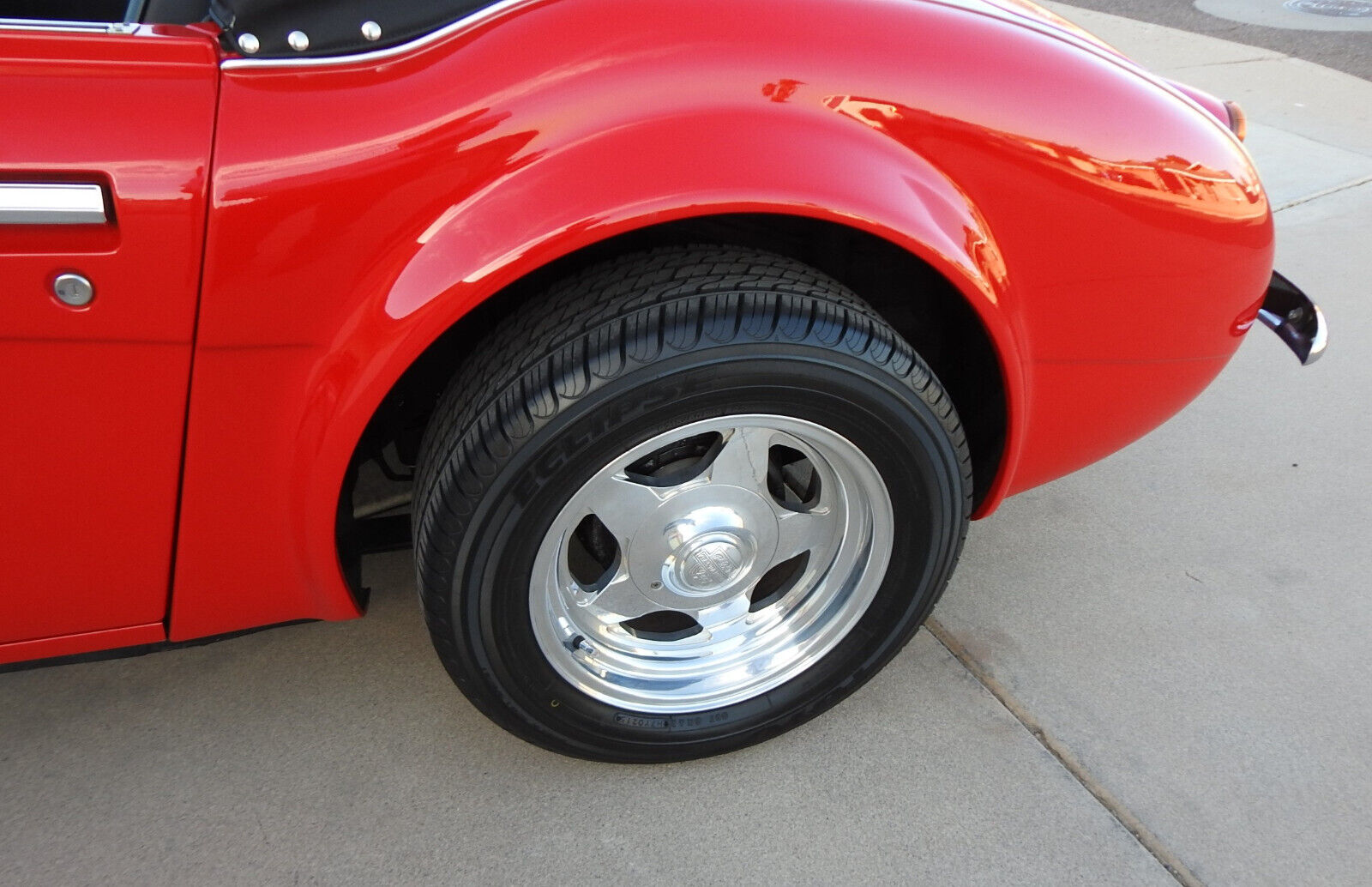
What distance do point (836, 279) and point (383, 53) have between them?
2.67ft

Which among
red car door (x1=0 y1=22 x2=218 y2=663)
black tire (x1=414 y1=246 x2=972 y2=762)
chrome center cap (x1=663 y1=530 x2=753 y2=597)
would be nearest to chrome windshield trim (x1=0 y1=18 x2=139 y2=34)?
red car door (x1=0 y1=22 x2=218 y2=663)

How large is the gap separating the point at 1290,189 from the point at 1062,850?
3.90 meters

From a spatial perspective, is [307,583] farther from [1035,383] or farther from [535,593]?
[1035,383]

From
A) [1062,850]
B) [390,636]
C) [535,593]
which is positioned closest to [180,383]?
[535,593]

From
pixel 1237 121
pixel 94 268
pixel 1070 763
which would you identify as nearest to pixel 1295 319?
pixel 1237 121

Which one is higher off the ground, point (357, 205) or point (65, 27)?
point (65, 27)

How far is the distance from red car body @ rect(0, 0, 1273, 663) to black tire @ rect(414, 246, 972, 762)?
5.0 inches

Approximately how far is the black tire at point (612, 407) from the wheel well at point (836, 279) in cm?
13

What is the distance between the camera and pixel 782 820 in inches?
→ 67.8

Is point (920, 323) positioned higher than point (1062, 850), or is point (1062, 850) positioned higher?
point (920, 323)

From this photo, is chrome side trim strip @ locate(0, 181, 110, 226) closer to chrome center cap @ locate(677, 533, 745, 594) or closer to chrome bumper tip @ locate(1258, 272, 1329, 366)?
chrome center cap @ locate(677, 533, 745, 594)

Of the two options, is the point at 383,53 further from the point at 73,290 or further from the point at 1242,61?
the point at 1242,61

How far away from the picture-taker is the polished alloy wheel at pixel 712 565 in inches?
62.2

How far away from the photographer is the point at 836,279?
1702mm
